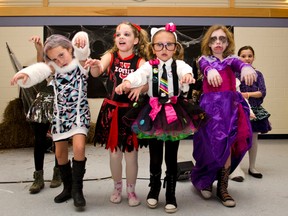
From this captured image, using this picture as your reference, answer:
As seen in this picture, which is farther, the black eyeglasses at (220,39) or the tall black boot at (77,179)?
the black eyeglasses at (220,39)

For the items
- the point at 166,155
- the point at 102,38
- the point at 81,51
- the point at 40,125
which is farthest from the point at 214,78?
the point at 102,38

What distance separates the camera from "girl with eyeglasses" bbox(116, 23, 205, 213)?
1.78 metres

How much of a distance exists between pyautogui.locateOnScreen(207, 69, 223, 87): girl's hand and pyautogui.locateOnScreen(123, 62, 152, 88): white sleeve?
1.38 feet

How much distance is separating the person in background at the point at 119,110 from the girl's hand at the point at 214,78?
0.48 m

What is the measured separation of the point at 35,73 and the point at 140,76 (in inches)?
27.3

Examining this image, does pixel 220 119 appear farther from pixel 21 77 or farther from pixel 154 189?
pixel 21 77

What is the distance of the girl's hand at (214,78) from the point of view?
1931 mm

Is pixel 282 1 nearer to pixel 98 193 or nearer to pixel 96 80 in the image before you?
pixel 96 80

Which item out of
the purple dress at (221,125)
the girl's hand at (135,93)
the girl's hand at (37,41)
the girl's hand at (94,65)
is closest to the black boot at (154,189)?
the purple dress at (221,125)

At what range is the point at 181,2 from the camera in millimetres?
5090

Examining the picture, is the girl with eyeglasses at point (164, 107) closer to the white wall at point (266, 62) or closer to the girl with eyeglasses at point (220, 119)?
the girl with eyeglasses at point (220, 119)

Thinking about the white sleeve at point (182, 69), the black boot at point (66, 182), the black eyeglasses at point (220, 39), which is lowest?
the black boot at point (66, 182)

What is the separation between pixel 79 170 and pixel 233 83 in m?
1.28

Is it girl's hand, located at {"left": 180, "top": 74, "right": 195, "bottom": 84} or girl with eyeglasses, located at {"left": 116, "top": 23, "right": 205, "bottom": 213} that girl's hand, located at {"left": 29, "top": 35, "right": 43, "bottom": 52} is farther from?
girl's hand, located at {"left": 180, "top": 74, "right": 195, "bottom": 84}
